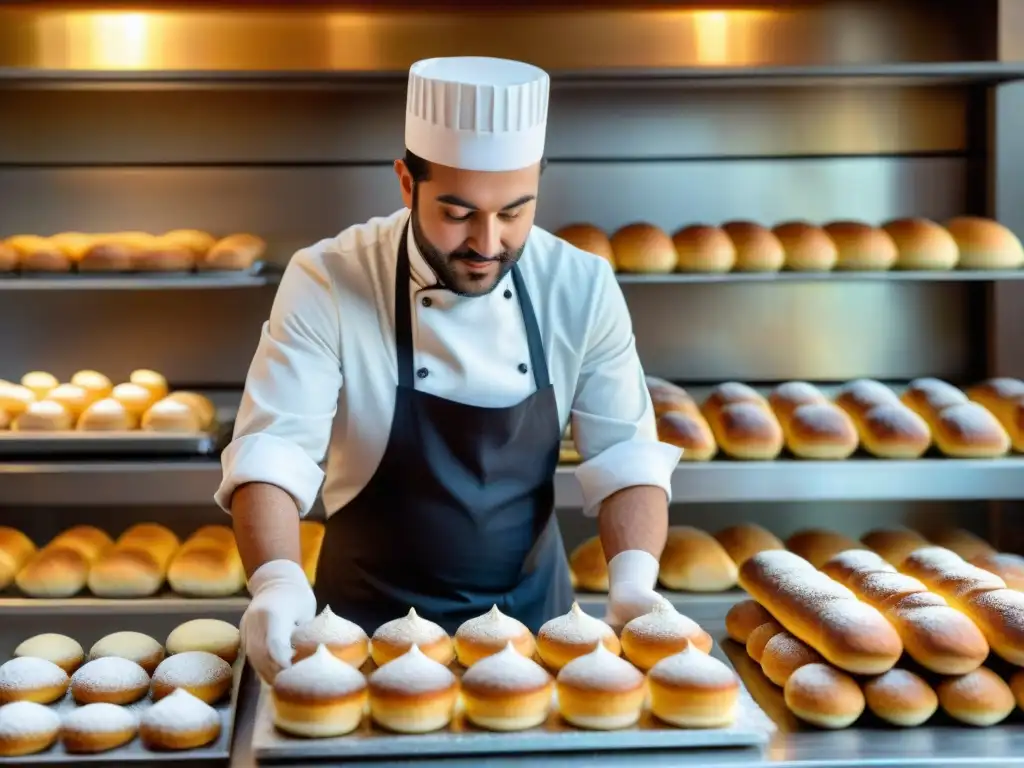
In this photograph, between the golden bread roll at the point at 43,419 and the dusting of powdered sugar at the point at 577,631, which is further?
the golden bread roll at the point at 43,419

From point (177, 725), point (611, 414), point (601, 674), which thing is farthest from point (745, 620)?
point (177, 725)

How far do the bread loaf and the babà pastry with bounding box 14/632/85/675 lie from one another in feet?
2.96

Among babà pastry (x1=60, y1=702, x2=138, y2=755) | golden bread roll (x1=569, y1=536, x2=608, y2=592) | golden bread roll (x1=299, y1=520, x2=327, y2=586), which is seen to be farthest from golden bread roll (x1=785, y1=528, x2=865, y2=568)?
babà pastry (x1=60, y1=702, x2=138, y2=755)

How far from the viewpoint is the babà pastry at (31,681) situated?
1406 millimetres

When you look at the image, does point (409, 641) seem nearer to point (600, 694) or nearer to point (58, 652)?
point (600, 694)

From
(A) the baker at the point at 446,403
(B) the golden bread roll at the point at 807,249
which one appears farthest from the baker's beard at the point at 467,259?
(B) the golden bread roll at the point at 807,249

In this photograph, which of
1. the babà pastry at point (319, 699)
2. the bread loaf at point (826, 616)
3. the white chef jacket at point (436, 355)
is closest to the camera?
the babà pastry at point (319, 699)

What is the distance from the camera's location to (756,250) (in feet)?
10.0

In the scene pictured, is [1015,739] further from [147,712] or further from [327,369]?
[327,369]

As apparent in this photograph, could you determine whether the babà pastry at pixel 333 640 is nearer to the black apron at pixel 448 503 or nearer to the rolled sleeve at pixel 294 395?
the rolled sleeve at pixel 294 395

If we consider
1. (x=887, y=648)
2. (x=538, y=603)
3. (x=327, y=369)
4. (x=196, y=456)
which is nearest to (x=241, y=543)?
(x=327, y=369)

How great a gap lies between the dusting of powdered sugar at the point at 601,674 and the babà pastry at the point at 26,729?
0.55m

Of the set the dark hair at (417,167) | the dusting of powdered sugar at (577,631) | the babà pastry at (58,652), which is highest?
the dark hair at (417,167)

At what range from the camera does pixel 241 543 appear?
177 centimetres
